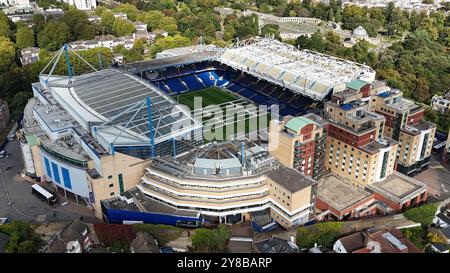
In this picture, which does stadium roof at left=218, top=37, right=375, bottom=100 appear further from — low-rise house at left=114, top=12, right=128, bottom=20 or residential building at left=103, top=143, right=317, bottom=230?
low-rise house at left=114, top=12, right=128, bottom=20

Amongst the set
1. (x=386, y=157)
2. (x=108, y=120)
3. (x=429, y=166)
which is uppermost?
(x=108, y=120)

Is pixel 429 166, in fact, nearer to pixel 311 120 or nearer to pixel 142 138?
pixel 311 120

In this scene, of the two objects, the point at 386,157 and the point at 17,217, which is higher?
the point at 386,157

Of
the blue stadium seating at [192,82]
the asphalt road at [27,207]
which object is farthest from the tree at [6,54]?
the asphalt road at [27,207]

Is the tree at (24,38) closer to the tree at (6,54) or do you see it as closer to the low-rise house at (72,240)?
the tree at (6,54)

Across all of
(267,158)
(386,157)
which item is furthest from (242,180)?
(386,157)

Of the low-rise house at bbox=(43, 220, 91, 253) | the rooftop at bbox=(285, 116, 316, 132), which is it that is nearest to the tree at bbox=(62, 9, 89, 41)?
the low-rise house at bbox=(43, 220, 91, 253)

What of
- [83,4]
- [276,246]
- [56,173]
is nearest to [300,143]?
[276,246]

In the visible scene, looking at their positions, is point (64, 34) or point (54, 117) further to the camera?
point (64, 34)
